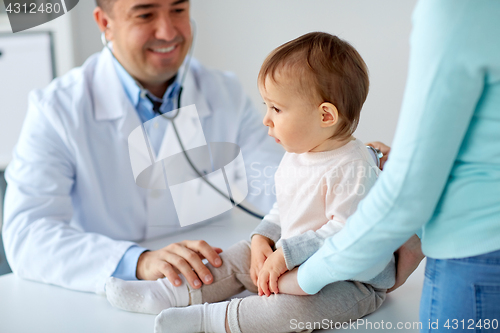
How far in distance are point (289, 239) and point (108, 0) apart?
83 cm

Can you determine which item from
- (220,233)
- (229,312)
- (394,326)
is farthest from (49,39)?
(394,326)

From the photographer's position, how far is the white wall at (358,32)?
63cm

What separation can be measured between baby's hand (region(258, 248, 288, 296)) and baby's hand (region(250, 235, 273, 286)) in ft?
0.15

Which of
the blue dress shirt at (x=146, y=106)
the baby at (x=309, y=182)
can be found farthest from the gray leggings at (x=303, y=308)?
the blue dress shirt at (x=146, y=106)

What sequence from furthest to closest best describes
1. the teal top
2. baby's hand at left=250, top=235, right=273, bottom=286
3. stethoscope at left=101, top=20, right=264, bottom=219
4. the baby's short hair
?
stethoscope at left=101, top=20, right=264, bottom=219 < baby's hand at left=250, top=235, right=273, bottom=286 < the baby's short hair < the teal top

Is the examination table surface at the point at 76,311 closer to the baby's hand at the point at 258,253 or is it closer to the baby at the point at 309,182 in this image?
the baby at the point at 309,182

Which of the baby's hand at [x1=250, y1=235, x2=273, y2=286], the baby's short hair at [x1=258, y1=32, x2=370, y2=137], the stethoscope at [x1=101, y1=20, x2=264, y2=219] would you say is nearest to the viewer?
the baby's short hair at [x1=258, y1=32, x2=370, y2=137]

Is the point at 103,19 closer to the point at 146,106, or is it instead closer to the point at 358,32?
the point at 146,106

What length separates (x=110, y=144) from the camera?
Result: 1167mm

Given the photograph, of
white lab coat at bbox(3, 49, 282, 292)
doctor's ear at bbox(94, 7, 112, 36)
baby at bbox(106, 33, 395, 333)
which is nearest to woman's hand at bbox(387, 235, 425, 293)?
baby at bbox(106, 33, 395, 333)

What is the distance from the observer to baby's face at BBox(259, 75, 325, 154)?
0.64 m

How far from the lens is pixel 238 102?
1360mm

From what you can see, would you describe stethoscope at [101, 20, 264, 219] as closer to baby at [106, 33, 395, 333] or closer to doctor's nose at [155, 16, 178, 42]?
doctor's nose at [155, 16, 178, 42]

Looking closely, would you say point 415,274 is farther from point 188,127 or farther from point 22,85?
point 22,85
